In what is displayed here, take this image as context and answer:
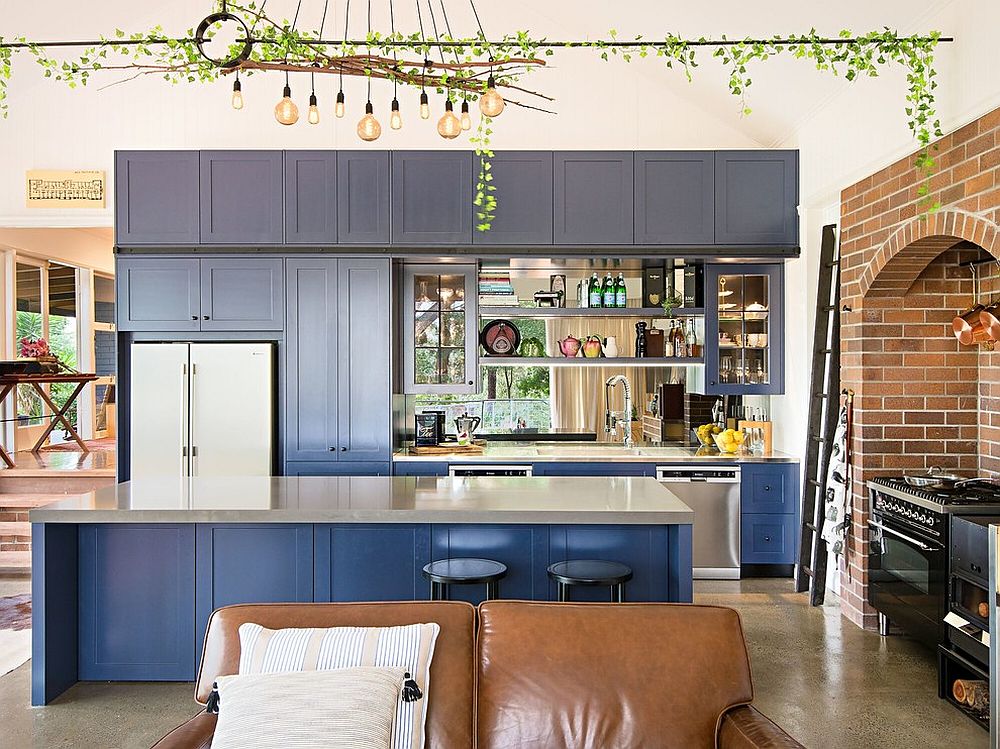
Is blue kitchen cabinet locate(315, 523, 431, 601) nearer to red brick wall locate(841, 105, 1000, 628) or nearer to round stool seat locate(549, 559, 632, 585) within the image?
round stool seat locate(549, 559, 632, 585)

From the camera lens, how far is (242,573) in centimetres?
405

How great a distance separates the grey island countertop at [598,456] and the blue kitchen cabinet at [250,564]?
80.5 inches

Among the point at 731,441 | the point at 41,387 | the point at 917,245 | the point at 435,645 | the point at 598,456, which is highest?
the point at 917,245

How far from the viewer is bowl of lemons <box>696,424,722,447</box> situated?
6.45 m

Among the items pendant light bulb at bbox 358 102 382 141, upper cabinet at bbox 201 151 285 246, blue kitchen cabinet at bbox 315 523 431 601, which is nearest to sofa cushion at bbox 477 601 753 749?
blue kitchen cabinet at bbox 315 523 431 601

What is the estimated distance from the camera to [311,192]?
6.02m

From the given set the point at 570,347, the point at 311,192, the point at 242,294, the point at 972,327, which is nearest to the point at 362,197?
the point at 311,192

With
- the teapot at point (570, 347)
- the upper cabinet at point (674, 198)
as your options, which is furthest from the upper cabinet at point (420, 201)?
the upper cabinet at point (674, 198)

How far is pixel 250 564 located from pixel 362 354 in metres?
2.25

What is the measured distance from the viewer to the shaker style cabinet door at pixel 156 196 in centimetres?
602

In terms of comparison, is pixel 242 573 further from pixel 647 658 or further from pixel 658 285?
pixel 658 285

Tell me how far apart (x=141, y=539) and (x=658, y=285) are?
405 cm

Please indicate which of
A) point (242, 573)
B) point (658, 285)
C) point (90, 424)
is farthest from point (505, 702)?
point (90, 424)

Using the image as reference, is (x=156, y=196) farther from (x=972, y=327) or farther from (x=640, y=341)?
(x=972, y=327)
